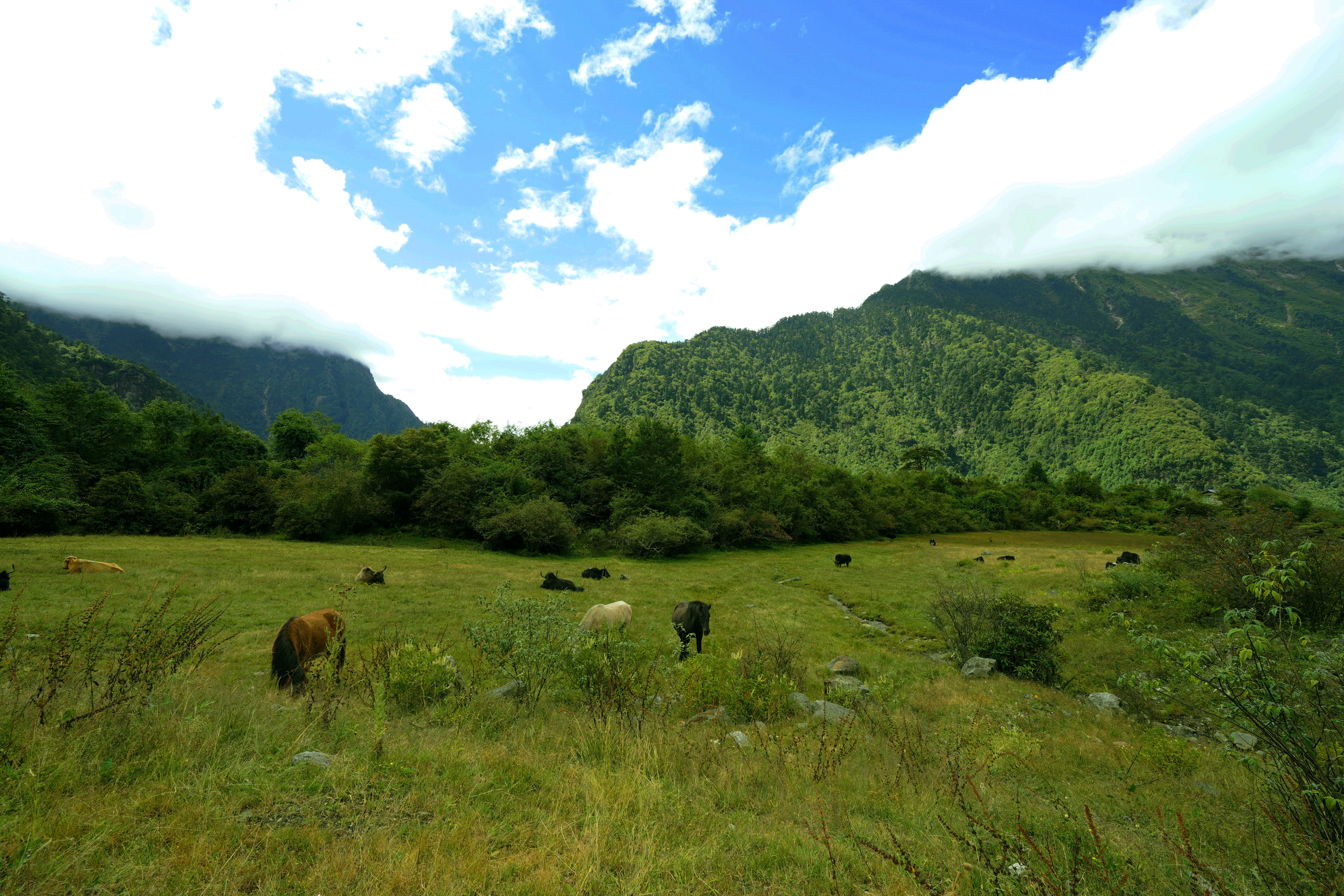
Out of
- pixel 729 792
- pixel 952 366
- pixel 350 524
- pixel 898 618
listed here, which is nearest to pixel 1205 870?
pixel 729 792

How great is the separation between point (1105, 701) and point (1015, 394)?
162 meters

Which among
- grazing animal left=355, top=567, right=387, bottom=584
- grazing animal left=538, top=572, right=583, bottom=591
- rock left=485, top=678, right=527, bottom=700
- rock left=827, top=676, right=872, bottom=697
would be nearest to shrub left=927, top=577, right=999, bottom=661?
rock left=827, top=676, right=872, bottom=697

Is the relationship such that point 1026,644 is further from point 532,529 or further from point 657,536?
point 532,529

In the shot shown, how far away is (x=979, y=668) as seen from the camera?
11844mm

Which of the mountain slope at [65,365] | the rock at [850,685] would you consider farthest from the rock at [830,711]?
the mountain slope at [65,365]

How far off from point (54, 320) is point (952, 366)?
327 metres

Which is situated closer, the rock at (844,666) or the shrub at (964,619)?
the rock at (844,666)

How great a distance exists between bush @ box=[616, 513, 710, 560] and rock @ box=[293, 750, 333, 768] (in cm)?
3288

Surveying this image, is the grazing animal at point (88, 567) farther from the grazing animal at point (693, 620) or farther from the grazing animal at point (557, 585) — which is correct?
the grazing animal at point (693, 620)

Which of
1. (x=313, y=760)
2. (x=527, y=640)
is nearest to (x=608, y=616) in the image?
(x=527, y=640)

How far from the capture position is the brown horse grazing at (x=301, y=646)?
7691 millimetres

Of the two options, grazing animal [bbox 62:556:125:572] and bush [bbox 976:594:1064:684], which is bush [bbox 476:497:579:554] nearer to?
grazing animal [bbox 62:556:125:572]

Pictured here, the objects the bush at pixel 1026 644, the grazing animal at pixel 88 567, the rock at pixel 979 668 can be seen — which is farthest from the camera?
the grazing animal at pixel 88 567

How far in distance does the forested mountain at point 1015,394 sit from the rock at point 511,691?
364ft
